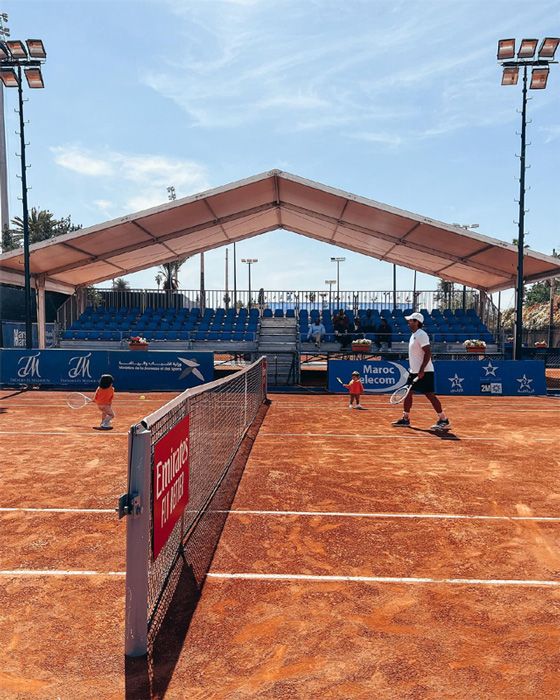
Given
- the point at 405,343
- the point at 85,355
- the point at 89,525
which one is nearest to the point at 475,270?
the point at 405,343

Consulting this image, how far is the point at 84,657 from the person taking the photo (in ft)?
11.2

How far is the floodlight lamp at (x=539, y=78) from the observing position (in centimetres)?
1962

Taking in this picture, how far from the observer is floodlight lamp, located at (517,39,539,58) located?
1912 cm

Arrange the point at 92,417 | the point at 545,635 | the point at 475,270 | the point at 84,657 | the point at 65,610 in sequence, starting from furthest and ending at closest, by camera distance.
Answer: the point at 475,270 < the point at 92,417 < the point at 65,610 < the point at 545,635 < the point at 84,657

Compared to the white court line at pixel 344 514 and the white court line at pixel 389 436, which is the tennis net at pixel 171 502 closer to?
the white court line at pixel 344 514

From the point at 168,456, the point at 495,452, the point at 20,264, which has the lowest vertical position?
the point at 495,452

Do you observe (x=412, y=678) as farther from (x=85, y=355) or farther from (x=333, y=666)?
(x=85, y=355)

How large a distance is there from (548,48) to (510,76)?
61.3 inches

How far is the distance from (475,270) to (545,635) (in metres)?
26.4

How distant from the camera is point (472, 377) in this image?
19469 millimetres

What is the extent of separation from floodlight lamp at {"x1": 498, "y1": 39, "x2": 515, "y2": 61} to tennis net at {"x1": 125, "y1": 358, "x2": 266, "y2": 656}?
61.7ft

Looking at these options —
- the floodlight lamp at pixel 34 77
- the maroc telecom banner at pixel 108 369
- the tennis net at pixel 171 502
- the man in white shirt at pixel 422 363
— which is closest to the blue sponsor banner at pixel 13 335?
the maroc telecom banner at pixel 108 369

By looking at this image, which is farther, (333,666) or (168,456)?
(168,456)

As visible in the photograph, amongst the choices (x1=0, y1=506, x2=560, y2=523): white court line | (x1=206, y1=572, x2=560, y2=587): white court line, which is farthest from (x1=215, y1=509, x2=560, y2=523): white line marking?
(x1=206, y1=572, x2=560, y2=587): white court line
